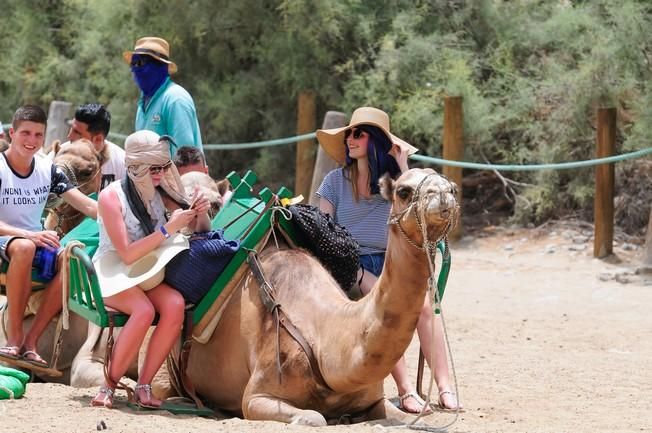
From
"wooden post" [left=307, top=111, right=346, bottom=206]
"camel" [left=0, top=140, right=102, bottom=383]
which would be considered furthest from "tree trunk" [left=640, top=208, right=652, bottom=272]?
"camel" [left=0, top=140, right=102, bottom=383]

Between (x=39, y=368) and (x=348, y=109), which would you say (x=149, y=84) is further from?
(x=348, y=109)

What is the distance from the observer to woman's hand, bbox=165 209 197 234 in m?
6.06

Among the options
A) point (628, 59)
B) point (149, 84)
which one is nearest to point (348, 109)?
point (628, 59)

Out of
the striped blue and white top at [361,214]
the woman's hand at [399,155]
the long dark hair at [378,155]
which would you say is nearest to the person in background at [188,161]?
the striped blue and white top at [361,214]

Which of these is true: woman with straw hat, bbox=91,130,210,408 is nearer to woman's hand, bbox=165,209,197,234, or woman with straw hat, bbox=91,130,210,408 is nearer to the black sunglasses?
woman's hand, bbox=165,209,197,234

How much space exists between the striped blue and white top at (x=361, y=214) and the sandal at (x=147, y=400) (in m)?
1.39

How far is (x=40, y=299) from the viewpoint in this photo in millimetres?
7258

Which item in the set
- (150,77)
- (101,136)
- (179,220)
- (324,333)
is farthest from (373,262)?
(101,136)

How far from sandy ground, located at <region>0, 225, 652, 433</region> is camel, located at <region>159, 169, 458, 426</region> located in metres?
0.23

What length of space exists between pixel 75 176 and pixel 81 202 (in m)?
0.79

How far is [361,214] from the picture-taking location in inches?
268

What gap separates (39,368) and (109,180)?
1.95 m

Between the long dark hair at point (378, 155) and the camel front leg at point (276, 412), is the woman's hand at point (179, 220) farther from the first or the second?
the long dark hair at point (378, 155)

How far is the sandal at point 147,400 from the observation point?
609cm
